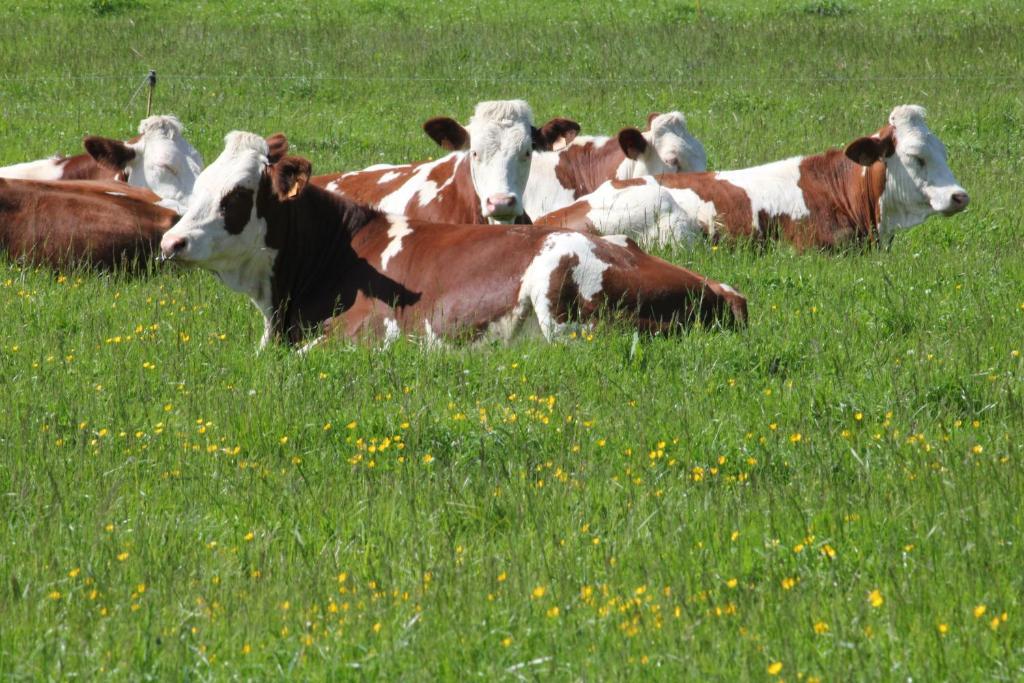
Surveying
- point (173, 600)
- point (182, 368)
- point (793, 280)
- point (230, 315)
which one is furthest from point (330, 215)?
point (173, 600)

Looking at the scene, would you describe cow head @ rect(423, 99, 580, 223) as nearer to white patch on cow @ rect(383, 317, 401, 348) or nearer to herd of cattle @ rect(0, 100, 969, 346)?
herd of cattle @ rect(0, 100, 969, 346)

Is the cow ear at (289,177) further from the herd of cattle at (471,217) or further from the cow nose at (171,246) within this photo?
the cow nose at (171,246)

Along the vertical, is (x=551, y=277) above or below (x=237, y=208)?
below

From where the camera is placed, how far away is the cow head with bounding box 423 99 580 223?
10953mm

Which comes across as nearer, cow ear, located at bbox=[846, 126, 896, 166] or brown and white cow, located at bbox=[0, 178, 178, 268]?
brown and white cow, located at bbox=[0, 178, 178, 268]

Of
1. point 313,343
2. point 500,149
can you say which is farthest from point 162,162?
point 313,343

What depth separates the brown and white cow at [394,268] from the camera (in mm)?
8258

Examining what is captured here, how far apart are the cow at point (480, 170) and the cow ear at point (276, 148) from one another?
1753 mm

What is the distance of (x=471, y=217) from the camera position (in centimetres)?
1141

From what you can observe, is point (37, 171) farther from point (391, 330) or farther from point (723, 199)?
point (391, 330)

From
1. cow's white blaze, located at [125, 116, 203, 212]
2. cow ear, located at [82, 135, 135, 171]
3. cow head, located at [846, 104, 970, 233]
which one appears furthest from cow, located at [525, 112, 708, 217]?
cow ear, located at [82, 135, 135, 171]

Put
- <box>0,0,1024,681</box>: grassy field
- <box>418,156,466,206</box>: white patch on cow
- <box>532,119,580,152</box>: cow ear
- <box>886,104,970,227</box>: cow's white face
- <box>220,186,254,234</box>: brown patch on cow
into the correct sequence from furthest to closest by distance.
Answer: <box>886,104,970,227</box>: cow's white face → <box>418,156,466,206</box>: white patch on cow → <box>532,119,580,152</box>: cow ear → <box>220,186,254,234</box>: brown patch on cow → <box>0,0,1024,681</box>: grassy field

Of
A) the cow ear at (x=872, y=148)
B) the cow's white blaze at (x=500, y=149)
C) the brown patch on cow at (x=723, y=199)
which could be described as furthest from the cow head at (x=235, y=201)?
the cow ear at (x=872, y=148)

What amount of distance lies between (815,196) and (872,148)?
0.61 metres
